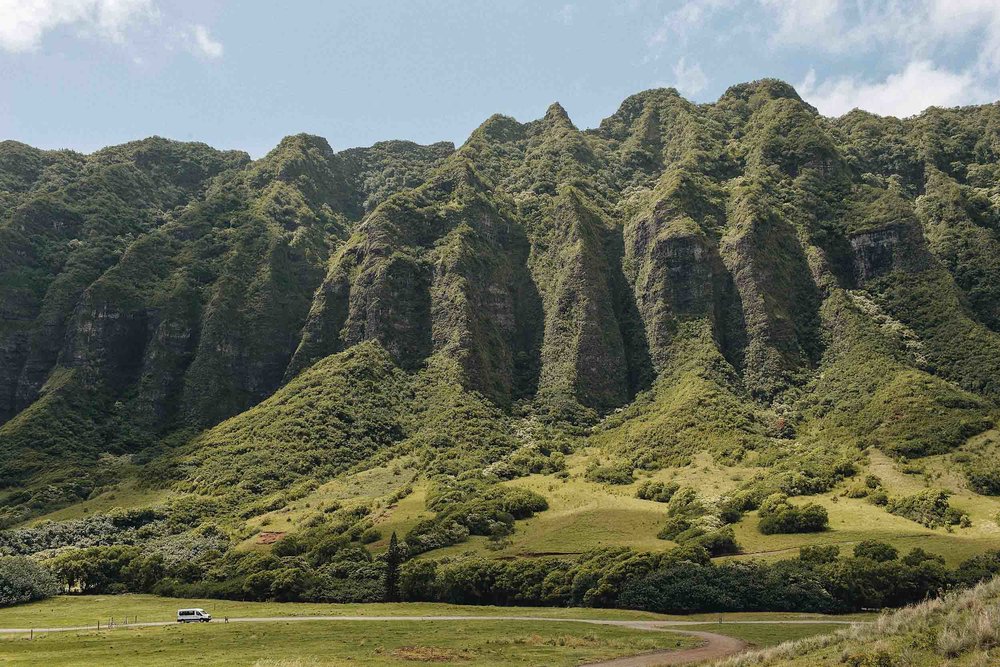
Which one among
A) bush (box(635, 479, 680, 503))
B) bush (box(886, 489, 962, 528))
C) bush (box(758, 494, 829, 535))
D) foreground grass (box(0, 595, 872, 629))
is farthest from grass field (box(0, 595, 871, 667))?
bush (box(635, 479, 680, 503))

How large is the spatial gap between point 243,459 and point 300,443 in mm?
13587

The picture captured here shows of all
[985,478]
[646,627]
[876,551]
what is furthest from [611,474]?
[646,627]

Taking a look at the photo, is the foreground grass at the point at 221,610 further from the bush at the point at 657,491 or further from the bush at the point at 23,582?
the bush at the point at 657,491

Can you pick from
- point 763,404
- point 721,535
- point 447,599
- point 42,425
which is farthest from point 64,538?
point 763,404

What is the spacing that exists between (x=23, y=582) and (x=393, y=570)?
49815 mm

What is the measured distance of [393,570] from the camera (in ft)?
335

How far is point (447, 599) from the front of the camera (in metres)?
93.6

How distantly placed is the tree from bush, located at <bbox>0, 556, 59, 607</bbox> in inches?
1868

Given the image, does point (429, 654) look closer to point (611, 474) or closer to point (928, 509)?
point (928, 509)

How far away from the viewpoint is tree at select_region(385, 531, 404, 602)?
98312 millimetres

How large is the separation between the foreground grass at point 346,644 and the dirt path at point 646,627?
7.16ft

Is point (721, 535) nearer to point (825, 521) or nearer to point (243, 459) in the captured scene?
point (825, 521)

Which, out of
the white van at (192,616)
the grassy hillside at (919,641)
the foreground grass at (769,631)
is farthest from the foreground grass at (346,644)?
the grassy hillside at (919,641)

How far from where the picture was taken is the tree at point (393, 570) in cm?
9831
